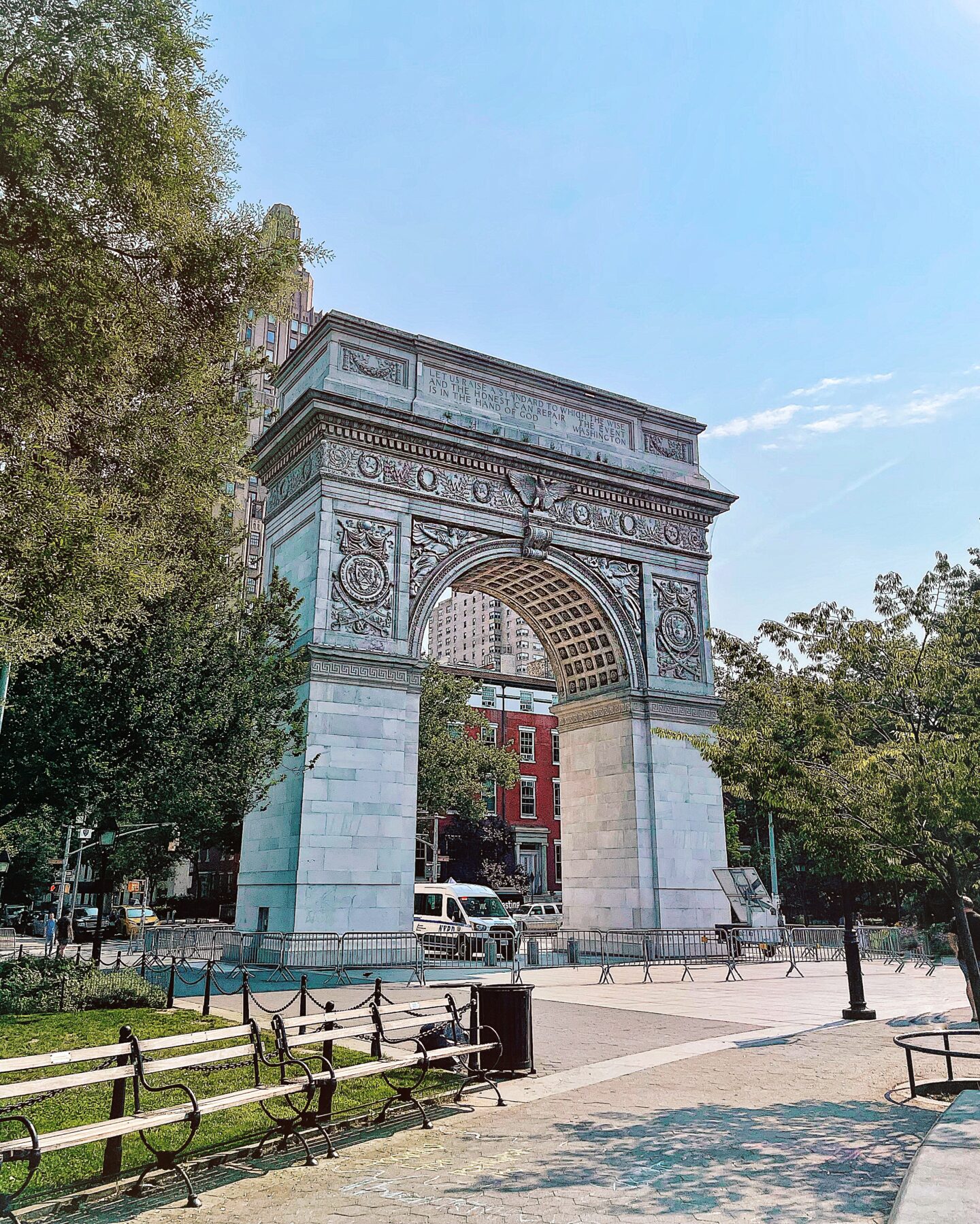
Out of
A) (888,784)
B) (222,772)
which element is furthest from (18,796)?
(888,784)

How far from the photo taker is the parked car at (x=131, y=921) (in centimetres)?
4509

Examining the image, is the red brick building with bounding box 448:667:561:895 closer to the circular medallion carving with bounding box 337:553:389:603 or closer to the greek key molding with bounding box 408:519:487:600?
the greek key molding with bounding box 408:519:487:600

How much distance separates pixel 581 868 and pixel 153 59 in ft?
87.8

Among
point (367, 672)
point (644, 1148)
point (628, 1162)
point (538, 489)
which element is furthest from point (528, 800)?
point (628, 1162)

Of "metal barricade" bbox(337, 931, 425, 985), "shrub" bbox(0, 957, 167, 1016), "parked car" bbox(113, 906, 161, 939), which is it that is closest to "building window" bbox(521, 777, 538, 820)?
"parked car" bbox(113, 906, 161, 939)

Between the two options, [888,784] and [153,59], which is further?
[153,59]

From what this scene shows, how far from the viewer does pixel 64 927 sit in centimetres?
3184

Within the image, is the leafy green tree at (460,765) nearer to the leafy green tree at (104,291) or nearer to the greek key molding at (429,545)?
the greek key molding at (429,545)

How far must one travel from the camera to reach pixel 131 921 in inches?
1871

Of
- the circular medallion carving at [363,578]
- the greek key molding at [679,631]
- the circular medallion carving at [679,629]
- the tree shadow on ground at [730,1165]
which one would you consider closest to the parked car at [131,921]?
the circular medallion carving at [363,578]

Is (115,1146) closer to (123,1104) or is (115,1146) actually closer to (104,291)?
(123,1104)

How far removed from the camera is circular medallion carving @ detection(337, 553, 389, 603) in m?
26.1

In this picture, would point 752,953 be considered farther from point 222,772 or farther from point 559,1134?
point 559,1134

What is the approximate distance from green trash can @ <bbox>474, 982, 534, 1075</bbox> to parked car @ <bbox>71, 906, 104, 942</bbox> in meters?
38.3
